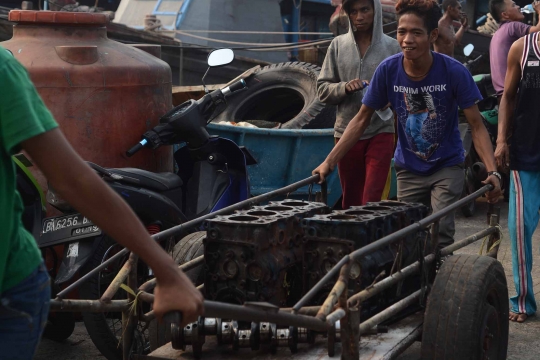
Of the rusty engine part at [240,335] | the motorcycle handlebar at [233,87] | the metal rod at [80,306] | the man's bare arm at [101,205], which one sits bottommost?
the rusty engine part at [240,335]

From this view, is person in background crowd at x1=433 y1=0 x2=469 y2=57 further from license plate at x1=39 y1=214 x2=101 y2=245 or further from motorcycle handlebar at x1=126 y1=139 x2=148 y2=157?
license plate at x1=39 y1=214 x2=101 y2=245

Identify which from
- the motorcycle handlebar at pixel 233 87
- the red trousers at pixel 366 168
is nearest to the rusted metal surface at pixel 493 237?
the red trousers at pixel 366 168

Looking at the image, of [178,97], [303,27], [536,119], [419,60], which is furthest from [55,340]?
[303,27]

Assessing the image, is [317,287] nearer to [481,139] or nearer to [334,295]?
[334,295]

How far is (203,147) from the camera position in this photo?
18.7 ft

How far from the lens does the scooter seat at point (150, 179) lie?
15.9ft

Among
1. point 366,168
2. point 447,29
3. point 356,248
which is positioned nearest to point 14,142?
point 356,248

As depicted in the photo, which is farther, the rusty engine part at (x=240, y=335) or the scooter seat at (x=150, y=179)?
the scooter seat at (x=150, y=179)

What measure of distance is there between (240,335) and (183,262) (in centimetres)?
75

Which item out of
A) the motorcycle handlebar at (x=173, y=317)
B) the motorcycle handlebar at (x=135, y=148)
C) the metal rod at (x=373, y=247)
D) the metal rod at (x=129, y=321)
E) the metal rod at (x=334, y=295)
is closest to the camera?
the motorcycle handlebar at (x=173, y=317)

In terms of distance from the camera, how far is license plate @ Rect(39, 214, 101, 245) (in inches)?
175

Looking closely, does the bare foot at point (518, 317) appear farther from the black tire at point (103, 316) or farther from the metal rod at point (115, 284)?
the metal rod at point (115, 284)

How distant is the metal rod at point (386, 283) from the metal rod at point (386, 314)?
0.28ft

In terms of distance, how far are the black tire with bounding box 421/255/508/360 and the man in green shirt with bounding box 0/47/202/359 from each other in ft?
5.68
